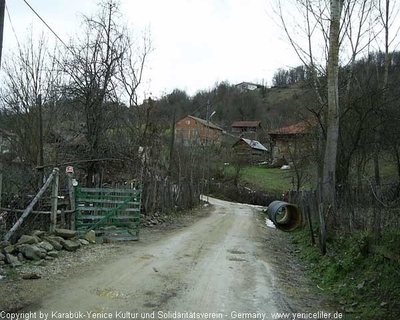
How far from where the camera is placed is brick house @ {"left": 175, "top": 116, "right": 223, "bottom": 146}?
42244 mm

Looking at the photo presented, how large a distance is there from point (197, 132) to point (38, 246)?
145 ft

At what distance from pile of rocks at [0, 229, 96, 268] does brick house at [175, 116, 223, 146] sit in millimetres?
26449

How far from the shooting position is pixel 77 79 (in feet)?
51.2

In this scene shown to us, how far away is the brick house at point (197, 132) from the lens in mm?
42244

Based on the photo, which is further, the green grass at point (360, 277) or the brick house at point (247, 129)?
the brick house at point (247, 129)

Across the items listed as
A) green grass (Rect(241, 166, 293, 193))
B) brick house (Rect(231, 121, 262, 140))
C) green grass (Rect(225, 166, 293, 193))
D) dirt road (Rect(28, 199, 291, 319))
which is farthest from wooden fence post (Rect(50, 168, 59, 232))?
brick house (Rect(231, 121, 262, 140))

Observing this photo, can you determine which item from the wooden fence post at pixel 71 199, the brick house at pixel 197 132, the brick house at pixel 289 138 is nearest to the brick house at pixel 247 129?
the brick house at pixel 197 132

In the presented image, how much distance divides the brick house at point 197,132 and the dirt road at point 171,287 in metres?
27.2

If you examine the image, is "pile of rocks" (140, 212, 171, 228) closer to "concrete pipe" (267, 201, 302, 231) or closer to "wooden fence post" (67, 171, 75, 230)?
"concrete pipe" (267, 201, 302, 231)

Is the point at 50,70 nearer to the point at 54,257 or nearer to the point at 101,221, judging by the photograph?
the point at 101,221

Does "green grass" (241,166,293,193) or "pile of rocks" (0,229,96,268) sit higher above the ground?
"green grass" (241,166,293,193)

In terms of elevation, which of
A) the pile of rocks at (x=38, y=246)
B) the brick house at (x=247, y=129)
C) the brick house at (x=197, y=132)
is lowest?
the pile of rocks at (x=38, y=246)

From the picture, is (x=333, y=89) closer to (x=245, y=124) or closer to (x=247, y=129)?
(x=245, y=124)

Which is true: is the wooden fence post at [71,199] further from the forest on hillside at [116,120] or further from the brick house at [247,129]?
the brick house at [247,129]
